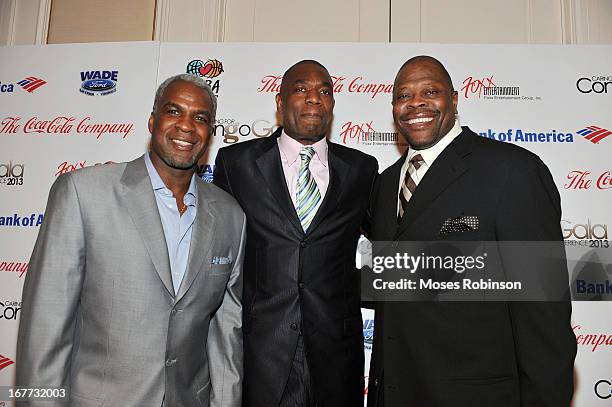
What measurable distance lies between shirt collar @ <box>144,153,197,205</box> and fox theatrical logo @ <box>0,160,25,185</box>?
6.81ft

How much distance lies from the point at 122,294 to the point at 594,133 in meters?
3.33

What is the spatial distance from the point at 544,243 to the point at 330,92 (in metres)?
1.32

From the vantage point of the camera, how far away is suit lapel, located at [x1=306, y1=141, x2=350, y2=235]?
2141mm

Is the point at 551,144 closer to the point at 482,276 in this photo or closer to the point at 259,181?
the point at 482,276

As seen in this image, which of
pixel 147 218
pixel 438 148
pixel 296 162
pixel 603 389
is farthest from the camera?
pixel 603 389

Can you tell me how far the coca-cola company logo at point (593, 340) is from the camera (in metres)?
3.04

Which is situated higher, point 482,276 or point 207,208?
point 207,208

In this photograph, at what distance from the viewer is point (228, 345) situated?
1.96m

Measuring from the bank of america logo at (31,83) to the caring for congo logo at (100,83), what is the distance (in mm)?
392

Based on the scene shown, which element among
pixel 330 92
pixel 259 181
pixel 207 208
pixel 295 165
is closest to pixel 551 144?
pixel 330 92

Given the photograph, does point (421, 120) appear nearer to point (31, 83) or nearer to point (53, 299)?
point (53, 299)

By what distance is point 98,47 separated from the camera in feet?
11.4

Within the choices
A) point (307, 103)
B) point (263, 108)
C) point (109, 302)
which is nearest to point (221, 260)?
point (109, 302)

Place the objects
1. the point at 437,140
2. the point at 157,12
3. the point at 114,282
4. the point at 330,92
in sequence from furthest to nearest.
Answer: the point at 157,12 < the point at 330,92 < the point at 437,140 < the point at 114,282
